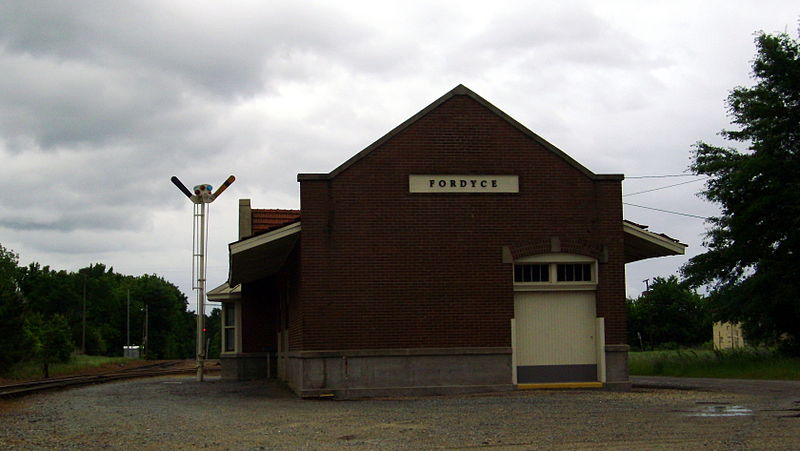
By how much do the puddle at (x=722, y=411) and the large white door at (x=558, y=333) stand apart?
5753 mm

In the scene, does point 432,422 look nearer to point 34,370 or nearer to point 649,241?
point 649,241

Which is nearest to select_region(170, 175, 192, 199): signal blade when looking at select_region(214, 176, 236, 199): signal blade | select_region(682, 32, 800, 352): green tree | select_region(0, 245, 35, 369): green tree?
select_region(214, 176, 236, 199): signal blade

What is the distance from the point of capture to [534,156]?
20375 millimetres

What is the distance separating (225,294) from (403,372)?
12.8 meters

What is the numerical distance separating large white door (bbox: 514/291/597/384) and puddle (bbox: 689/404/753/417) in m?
5.75

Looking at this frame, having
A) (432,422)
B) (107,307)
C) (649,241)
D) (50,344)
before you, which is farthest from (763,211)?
(107,307)

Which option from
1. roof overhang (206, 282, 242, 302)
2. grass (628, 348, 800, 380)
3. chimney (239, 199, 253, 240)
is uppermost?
chimney (239, 199, 253, 240)

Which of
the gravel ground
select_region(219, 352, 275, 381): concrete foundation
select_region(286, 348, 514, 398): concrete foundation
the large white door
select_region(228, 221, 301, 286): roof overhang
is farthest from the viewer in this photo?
select_region(219, 352, 275, 381): concrete foundation

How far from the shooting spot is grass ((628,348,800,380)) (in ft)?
87.2

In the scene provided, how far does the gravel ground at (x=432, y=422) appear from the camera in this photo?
1059cm

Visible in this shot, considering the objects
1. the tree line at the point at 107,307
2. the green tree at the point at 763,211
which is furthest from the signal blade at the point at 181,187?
the tree line at the point at 107,307

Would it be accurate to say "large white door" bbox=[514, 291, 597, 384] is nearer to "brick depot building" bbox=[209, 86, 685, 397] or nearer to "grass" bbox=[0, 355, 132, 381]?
"brick depot building" bbox=[209, 86, 685, 397]

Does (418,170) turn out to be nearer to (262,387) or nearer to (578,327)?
(578,327)

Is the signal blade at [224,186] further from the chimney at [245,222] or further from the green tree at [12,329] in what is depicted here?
the green tree at [12,329]
